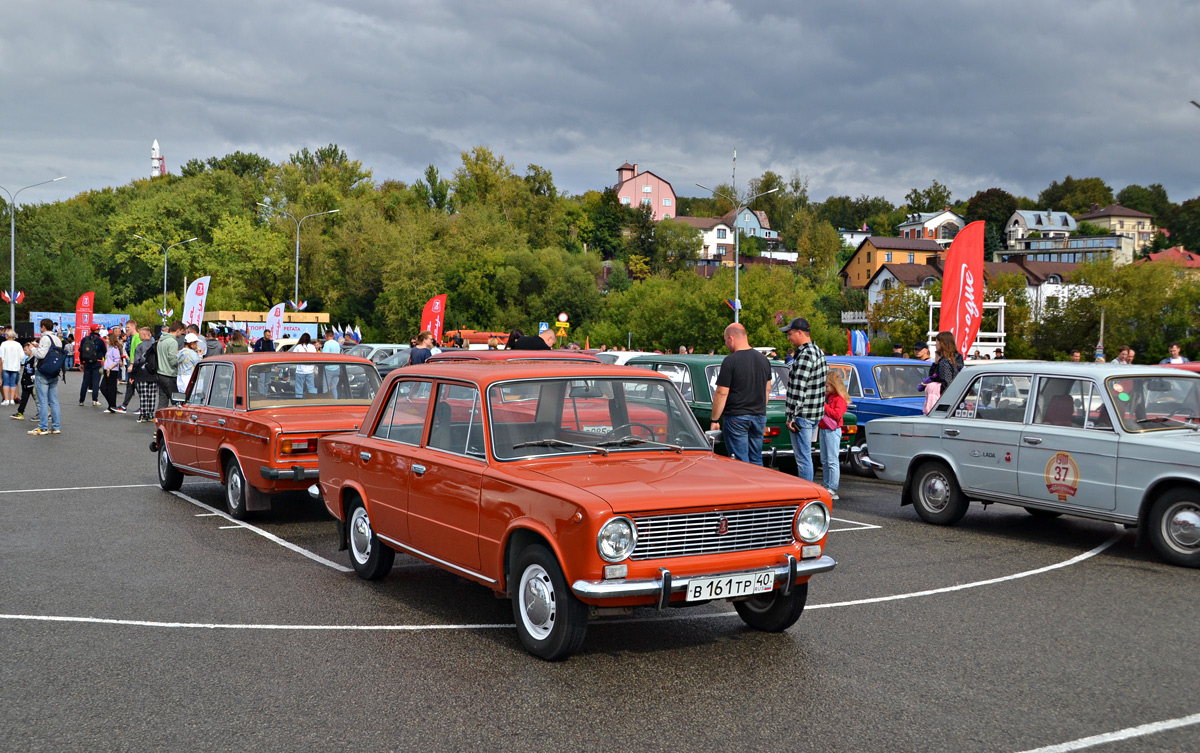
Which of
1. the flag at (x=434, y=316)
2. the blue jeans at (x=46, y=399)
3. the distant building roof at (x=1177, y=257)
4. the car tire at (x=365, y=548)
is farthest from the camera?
the distant building roof at (x=1177, y=257)

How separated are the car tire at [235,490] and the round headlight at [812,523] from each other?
624cm

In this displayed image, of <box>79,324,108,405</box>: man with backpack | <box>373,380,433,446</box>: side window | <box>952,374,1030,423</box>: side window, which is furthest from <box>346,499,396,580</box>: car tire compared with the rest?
<box>79,324,108,405</box>: man with backpack

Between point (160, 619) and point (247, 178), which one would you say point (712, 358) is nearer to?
point (160, 619)

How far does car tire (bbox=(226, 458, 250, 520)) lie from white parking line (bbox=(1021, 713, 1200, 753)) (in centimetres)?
780

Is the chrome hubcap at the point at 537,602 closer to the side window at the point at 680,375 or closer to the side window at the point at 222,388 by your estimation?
Answer: the side window at the point at 222,388

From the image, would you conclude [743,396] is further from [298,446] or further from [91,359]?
[91,359]

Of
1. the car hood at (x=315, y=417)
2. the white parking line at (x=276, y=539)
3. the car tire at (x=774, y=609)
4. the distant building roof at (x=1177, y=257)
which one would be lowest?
the white parking line at (x=276, y=539)

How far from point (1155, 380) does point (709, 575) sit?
5.89 m

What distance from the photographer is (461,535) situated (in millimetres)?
6137

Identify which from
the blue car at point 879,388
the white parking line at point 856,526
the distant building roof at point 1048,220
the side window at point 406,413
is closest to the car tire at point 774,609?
the side window at point 406,413

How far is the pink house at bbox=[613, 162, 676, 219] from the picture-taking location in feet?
523

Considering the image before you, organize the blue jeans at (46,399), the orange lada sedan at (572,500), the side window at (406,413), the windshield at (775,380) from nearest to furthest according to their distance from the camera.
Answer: the orange lada sedan at (572,500)
the side window at (406,413)
the windshield at (775,380)
the blue jeans at (46,399)

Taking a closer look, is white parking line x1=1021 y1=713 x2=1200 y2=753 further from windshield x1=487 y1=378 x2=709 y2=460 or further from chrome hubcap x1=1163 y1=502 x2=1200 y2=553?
chrome hubcap x1=1163 y1=502 x2=1200 y2=553

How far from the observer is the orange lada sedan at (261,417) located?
956 cm
